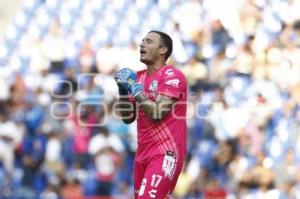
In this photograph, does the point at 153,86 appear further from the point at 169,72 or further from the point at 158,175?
the point at 158,175

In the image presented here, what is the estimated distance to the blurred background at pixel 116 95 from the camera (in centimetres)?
1168

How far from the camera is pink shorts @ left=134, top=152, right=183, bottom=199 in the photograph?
6.37 metres

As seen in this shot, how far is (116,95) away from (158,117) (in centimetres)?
593

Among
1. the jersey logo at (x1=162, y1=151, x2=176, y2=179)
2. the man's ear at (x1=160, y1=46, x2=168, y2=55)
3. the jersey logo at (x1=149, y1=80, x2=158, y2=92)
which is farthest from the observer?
the man's ear at (x1=160, y1=46, x2=168, y2=55)

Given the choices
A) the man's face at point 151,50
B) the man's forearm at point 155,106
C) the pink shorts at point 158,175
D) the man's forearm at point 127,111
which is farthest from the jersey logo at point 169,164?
the man's face at point 151,50

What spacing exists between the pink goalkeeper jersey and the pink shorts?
0.05m

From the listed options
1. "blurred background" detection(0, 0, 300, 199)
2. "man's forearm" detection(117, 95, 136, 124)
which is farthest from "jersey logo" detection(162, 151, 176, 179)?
"blurred background" detection(0, 0, 300, 199)

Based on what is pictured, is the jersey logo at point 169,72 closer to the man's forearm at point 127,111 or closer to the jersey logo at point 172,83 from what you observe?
the jersey logo at point 172,83

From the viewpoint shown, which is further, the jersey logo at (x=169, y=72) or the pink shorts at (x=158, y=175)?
the jersey logo at (x=169, y=72)

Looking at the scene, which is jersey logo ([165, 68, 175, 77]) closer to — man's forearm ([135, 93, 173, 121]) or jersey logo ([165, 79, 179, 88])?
jersey logo ([165, 79, 179, 88])

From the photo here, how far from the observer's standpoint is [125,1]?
1345 centimetres

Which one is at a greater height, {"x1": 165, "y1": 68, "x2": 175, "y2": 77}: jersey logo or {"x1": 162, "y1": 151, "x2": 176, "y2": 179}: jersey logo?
{"x1": 165, "y1": 68, "x2": 175, "y2": 77}: jersey logo

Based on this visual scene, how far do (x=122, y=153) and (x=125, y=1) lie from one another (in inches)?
114

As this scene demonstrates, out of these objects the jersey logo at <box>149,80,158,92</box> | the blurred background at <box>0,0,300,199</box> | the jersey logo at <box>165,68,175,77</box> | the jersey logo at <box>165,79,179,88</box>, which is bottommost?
the blurred background at <box>0,0,300,199</box>
